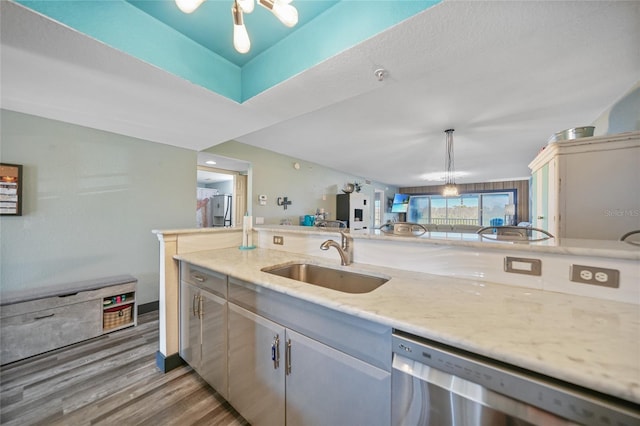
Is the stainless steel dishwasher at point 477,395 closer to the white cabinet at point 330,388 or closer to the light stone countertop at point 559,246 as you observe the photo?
the white cabinet at point 330,388

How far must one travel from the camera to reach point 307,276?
5.20 feet

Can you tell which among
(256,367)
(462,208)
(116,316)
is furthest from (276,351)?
(462,208)

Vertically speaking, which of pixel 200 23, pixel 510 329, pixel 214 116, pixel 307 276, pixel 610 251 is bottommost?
pixel 307 276

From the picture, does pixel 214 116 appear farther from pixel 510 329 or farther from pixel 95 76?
pixel 510 329

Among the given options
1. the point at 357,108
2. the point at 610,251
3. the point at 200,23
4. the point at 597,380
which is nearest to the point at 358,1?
the point at 200,23

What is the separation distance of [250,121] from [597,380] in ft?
8.35

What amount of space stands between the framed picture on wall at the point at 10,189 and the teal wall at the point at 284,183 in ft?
5.83

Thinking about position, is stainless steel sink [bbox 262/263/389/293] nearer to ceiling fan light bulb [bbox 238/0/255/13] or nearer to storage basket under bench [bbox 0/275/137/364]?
ceiling fan light bulb [bbox 238/0/255/13]

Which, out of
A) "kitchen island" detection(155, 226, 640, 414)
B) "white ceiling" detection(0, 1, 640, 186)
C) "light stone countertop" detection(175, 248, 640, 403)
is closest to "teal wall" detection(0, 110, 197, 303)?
"white ceiling" detection(0, 1, 640, 186)

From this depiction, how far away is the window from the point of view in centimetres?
838

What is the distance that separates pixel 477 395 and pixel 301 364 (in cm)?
67

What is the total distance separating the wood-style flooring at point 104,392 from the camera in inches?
53.9

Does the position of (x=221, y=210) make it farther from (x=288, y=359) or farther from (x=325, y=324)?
(x=325, y=324)

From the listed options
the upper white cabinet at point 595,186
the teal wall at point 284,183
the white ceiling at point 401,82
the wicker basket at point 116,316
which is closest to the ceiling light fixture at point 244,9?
the white ceiling at point 401,82
